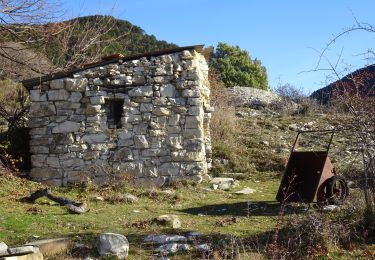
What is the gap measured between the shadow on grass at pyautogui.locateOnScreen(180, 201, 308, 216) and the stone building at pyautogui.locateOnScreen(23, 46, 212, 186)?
6.83 ft

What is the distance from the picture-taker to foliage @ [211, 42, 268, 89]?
95.8 feet

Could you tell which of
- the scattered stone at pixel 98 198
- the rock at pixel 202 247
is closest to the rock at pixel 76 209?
the scattered stone at pixel 98 198

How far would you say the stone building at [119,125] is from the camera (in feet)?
33.5

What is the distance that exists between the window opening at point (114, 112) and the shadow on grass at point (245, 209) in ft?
10.5

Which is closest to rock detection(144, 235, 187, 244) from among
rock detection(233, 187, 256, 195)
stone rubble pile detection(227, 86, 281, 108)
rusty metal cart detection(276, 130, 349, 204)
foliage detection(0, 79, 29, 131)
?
rusty metal cart detection(276, 130, 349, 204)

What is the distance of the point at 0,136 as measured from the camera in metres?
10.8

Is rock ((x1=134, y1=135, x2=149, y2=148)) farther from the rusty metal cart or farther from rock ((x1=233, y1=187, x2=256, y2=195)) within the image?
the rusty metal cart

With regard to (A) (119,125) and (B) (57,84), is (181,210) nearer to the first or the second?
(A) (119,125)

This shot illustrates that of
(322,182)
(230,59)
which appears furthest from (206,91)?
(230,59)

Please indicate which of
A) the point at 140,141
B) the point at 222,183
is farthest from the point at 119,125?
the point at 222,183

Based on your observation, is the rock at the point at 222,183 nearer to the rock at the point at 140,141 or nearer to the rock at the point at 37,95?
the rock at the point at 140,141

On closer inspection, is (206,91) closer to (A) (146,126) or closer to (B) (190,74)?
(B) (190,74)

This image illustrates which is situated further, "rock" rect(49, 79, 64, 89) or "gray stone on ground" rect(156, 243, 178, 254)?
"rock" rect(49, 79, 64, 89)

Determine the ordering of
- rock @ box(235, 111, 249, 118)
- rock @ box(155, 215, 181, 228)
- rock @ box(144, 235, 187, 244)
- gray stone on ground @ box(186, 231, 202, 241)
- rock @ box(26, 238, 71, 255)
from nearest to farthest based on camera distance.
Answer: rock @ box(26, 238, 71, 255)
rock @ box(144, 235, 187, 244)
gray stone on ground @ box(186, 231, 202, 241)
rock @ box(155, 215, 181, 228)
rock @ box(235, 111, 249, 118)
